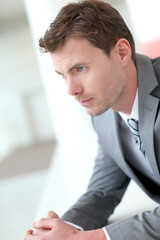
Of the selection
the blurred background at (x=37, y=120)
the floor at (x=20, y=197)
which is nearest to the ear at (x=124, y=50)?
the blurred background at (x=37, y=120)

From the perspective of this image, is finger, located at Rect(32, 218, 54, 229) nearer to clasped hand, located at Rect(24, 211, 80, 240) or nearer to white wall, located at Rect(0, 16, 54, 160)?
clasped hand, located at Rect(24, 211, 80, 240)

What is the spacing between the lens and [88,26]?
135cm

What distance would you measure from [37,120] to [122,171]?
8536mm

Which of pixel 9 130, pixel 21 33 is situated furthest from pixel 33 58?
pixel 9 130

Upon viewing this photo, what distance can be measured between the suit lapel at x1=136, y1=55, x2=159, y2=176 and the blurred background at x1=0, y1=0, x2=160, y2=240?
0.80 meters

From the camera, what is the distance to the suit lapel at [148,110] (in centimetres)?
131

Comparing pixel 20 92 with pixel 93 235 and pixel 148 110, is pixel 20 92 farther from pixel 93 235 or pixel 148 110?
pixel 93 235

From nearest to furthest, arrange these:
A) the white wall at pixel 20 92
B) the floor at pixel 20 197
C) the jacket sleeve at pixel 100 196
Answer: the jacket sleeve at pixel 100 196, the floor at pixel 20 197, the white wall at pixel 20 92

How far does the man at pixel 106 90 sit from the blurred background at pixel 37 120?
57cm

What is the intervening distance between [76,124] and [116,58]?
2588 mm

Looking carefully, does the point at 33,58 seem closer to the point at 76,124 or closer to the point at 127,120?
the point at 76,124

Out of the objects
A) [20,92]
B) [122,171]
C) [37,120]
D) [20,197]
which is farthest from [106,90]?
[20,92]

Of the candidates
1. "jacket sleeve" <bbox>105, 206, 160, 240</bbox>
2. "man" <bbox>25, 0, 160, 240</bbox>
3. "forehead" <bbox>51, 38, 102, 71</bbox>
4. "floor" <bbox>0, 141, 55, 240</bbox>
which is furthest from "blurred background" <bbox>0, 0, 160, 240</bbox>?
"forehead" <bbox>51, 38, 102, 71</bbox>

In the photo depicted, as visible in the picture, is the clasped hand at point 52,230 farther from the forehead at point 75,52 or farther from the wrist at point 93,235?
the forehead at point 75,52
